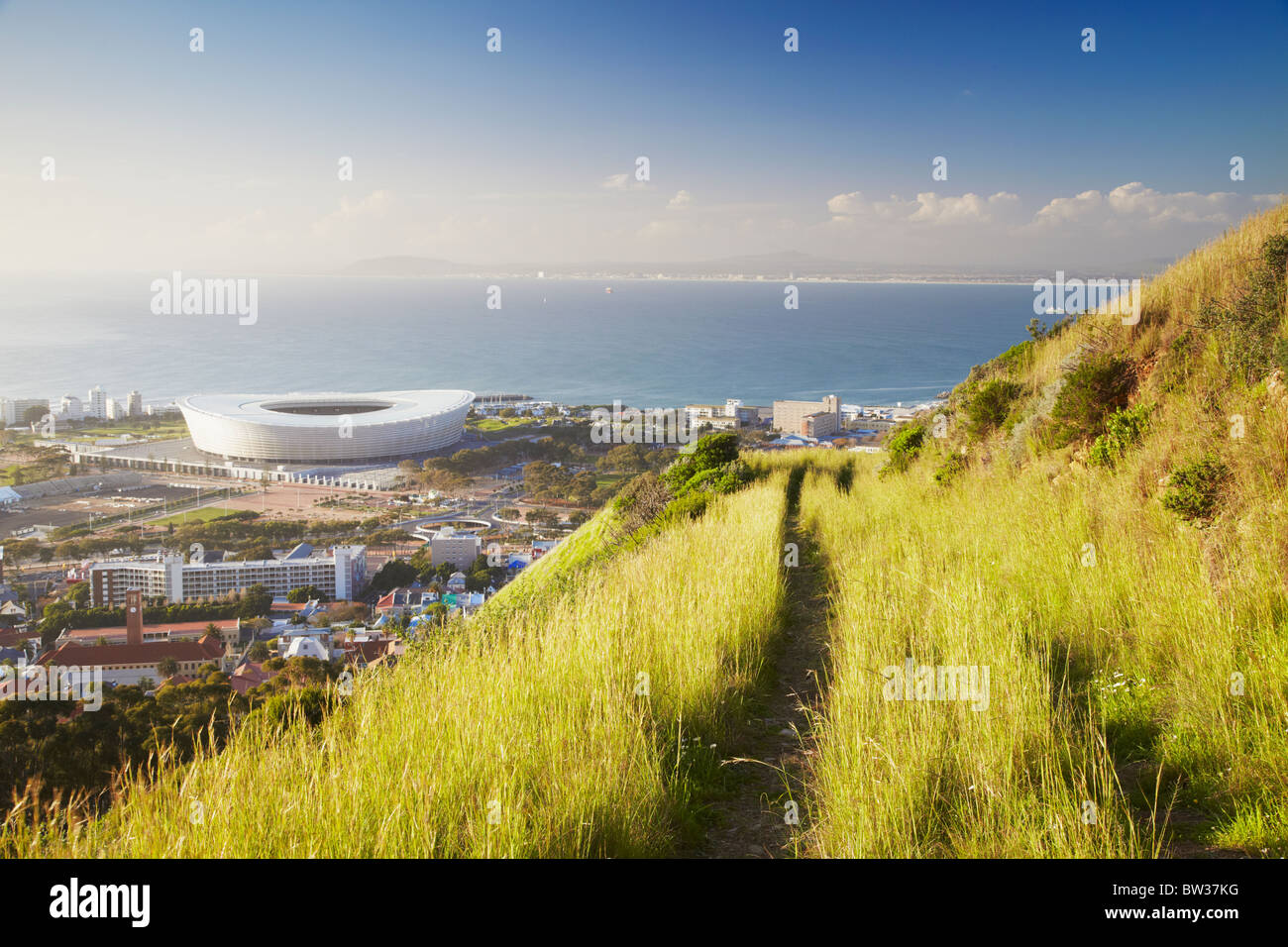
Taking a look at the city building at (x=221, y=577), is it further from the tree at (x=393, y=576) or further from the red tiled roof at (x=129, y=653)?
the red tiled roof at (x=129, y=653)

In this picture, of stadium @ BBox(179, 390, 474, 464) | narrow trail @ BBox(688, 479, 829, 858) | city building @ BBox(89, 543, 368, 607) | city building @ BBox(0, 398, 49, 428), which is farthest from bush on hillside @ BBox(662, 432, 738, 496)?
city building @ BBox(0, 398, 49, 428)

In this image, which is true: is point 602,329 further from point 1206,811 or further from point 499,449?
point 1206,811

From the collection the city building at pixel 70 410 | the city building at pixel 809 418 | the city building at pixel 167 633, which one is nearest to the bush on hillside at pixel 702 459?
the city building at pixel 167 633

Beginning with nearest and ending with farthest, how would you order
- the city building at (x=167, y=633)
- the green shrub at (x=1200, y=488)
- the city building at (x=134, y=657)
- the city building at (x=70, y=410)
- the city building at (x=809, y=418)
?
the green shrub at (x=1200, y=488)
the city building at (x=134, y=657)
the city building at (x=167, y=633)
the city building at (x=809, y=418)
the city building at (x=70, y=410)

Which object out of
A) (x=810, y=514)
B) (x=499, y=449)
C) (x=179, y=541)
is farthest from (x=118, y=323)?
(x=810, y=514)

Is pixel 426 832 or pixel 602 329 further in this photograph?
pixel 602 329

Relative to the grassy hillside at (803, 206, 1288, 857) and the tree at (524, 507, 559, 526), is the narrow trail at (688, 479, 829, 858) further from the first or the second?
the tree at (524, 507, 559, 526)

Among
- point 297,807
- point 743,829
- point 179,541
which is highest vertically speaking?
point 297,807
